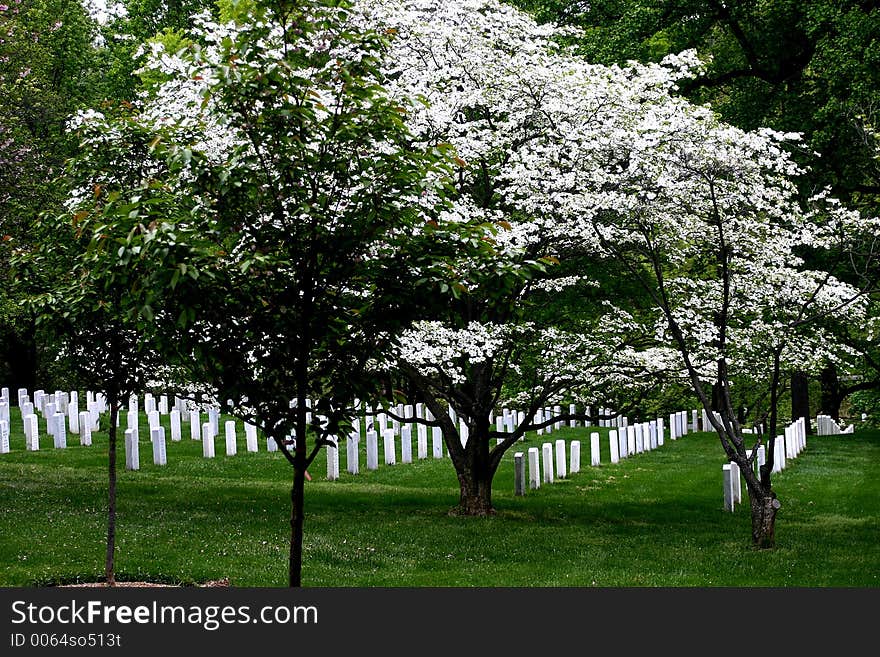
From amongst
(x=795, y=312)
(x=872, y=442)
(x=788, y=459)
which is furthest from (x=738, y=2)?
(x=872, y=442)

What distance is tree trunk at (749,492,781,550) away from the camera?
13.6 metres

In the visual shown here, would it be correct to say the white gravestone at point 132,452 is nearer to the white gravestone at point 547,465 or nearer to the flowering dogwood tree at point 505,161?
the flowering dogwood tree at point 505,161

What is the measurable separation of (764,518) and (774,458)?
1007 centimetres

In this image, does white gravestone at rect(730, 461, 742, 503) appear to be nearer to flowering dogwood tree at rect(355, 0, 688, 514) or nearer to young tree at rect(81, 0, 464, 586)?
flowering dogwood tree at rect(355, 0, 688, 514)

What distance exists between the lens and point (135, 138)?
9.67 metres

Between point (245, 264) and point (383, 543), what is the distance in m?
7.80

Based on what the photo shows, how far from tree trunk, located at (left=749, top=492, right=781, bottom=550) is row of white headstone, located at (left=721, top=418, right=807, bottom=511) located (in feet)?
2.34

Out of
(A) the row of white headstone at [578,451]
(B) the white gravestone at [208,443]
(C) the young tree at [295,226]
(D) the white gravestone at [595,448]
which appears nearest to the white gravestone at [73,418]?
(B) the white gravestone at [208,443]

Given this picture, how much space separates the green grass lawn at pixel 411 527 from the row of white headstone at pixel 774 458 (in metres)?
0.42

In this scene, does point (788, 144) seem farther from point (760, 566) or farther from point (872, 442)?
point (872, 442)

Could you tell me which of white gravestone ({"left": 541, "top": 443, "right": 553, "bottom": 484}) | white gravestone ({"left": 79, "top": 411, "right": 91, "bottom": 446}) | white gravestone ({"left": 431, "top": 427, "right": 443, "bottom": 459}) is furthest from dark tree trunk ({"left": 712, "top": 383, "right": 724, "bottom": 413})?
white gravestone ({"left": 79, "top": 411, "right": 91, "bottom": 446})

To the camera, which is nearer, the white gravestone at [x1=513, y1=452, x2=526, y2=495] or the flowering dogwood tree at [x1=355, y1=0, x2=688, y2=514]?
the flowering dogwood tree at [x1=355, y1=0, x2=688, y2=514]

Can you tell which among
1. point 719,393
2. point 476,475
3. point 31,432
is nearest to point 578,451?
point 476,475

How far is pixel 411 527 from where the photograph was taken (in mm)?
14781
